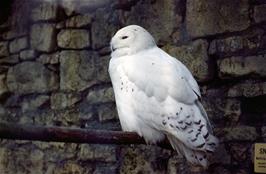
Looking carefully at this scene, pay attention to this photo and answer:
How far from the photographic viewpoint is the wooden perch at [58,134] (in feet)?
5.07

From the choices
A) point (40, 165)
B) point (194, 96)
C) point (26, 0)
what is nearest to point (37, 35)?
point (26, 0)

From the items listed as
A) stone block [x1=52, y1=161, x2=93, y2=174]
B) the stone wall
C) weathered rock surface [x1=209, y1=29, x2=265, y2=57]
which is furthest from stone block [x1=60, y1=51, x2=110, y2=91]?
weathered rock surface [x1=209, y1=29, x2=265, y2=57]

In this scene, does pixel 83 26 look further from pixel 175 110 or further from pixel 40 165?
pixel 175 110

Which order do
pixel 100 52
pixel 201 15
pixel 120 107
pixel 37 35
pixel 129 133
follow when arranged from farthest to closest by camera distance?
pixel 37 35
pixel 100 52
pixel 201 15
pixel 120 107
pixel 129 133

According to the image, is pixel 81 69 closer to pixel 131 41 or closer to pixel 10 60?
pixel 10 60

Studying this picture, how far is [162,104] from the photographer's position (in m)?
2.10

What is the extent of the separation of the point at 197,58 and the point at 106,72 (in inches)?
21.1

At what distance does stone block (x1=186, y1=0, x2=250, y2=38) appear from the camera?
2.47m

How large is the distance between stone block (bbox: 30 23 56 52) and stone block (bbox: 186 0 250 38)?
80cm

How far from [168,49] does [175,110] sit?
699 mm

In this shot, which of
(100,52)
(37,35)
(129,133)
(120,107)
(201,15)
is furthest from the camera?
(37,35)

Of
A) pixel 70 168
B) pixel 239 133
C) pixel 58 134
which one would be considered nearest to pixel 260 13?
pixel 239 133

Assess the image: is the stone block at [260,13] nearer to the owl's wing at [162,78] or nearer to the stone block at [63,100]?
the owl's wing at [162,78]

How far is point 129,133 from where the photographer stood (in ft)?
6.54
